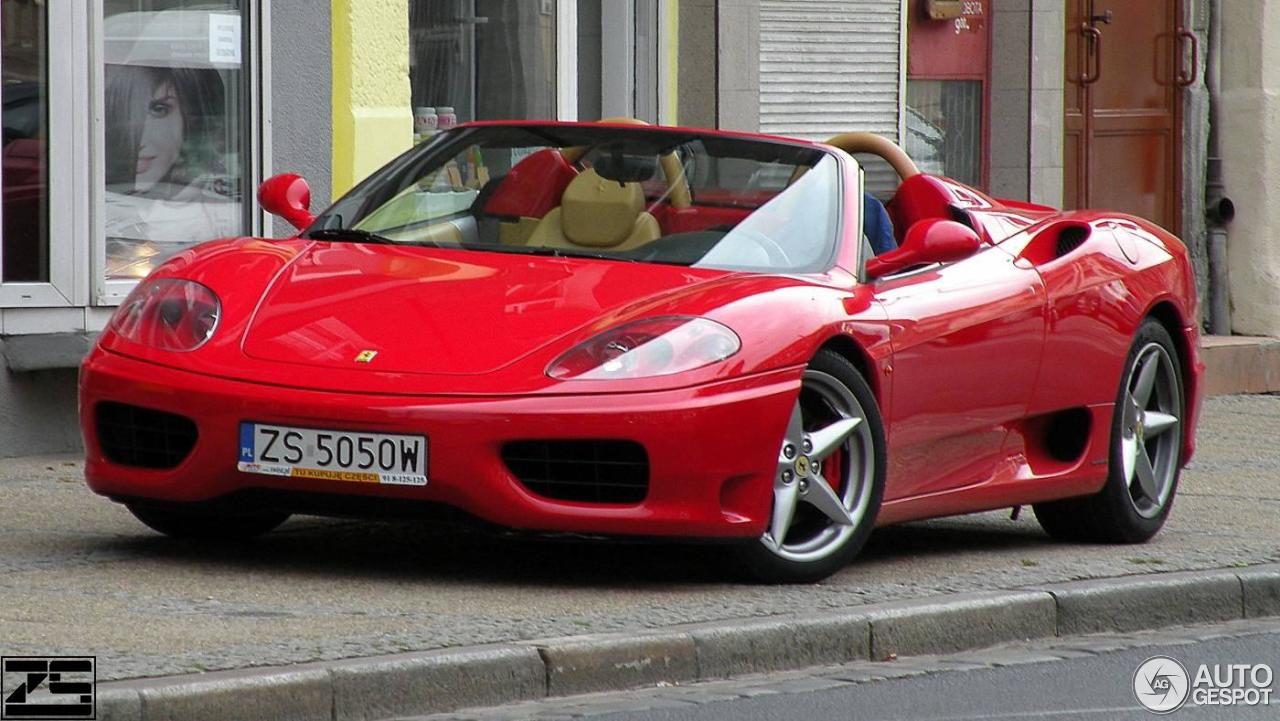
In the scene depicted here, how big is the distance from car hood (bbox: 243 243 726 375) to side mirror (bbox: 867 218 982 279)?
56 cm

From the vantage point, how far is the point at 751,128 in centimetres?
1419

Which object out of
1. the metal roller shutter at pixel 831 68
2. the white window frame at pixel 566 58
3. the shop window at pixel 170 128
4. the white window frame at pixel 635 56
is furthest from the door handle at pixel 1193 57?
the shop window at pixel 170 128

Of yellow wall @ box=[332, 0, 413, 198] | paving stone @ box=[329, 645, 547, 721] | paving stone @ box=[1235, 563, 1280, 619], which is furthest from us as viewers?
yellow wall @ box=[332, 0, 413, 198]

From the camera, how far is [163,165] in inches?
412

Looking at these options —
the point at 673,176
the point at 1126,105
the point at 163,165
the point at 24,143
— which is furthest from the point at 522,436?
the point at 1126,105

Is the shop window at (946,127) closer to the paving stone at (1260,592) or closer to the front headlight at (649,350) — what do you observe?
the paving stone at (1260,592)

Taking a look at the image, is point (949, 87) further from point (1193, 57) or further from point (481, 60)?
point (481, 60)

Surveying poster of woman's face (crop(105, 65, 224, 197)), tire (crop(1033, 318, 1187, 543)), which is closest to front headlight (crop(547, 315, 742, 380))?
tire (crop(1033, 318, 1187, 543))

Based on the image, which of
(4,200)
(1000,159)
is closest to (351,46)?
(4,200)

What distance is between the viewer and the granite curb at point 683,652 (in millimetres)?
4871

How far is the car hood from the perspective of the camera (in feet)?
20.7

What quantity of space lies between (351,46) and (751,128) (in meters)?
3.66
